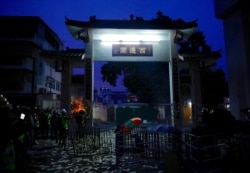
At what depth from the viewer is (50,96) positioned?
84.8ft

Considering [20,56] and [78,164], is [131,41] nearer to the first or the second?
[78,164]

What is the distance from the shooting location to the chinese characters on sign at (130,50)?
15.4m

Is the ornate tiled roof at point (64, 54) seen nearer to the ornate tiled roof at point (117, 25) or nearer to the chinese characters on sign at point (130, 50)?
the ornate tiled roof at point (117, 25)

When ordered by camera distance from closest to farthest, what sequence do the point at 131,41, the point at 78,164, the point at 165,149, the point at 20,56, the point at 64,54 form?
the point at 78,164 < the point at 165,149 < the point at 131,41 < the point at 64,54 < the point at 20,56

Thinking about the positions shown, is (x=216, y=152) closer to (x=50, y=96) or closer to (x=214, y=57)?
(x=214, y=57)

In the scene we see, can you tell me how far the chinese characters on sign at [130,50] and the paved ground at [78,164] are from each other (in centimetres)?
751

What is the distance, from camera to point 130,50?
50.6ft

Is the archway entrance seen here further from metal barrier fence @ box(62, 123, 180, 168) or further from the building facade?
the building facade

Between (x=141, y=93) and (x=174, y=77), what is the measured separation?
12.4 m

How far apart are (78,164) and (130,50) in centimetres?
910

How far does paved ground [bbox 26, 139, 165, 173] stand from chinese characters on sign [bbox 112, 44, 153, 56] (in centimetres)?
751

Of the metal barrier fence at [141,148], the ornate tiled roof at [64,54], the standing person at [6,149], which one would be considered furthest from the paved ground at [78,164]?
the ornate tiled roof at [64,54]

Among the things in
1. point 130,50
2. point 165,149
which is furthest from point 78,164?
point 130,50

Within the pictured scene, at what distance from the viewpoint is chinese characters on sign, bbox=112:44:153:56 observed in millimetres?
15372
